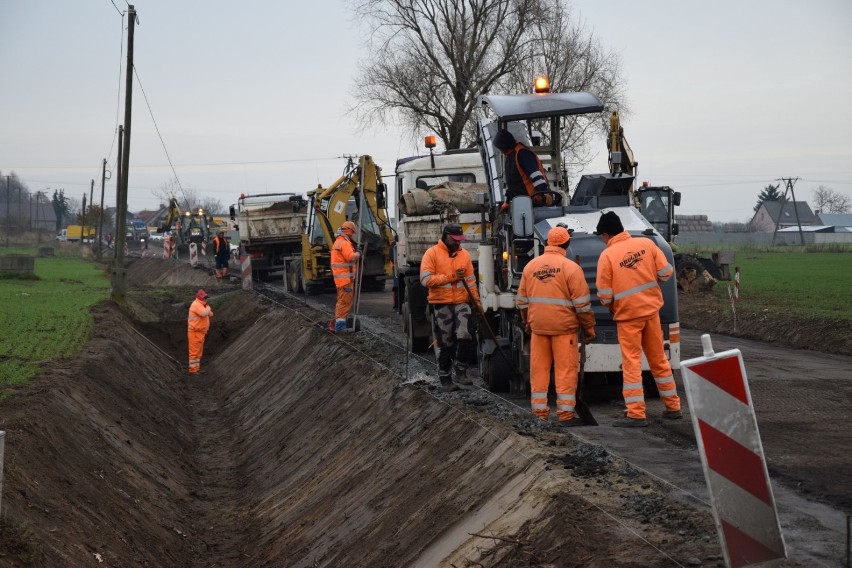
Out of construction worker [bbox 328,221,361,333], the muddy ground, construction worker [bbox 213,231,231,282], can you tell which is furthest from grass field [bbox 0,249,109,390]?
construction worker [bbox 328,221,361,333]

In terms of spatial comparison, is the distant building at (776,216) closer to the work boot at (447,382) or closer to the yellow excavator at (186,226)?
the yellow excavator at (186,226)

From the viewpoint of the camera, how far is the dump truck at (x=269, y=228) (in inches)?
1442

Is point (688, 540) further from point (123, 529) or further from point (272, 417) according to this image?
point (272, 417)

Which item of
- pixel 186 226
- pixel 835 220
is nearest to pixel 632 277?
pixel 186 226

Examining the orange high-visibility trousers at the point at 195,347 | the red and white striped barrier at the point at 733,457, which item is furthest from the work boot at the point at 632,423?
the orange high-visibility trousers at the point at 195,347

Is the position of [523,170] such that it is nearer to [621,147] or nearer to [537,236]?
[537,236]

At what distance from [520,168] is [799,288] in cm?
2063

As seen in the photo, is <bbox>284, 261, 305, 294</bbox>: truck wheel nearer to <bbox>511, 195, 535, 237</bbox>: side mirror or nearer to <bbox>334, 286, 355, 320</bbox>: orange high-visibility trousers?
<bbox>334, 286, 355, 320</bbox>: orange high-visibility trousers

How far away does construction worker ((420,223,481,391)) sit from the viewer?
12172mm

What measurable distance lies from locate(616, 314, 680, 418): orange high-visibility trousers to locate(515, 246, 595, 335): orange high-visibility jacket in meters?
0.41

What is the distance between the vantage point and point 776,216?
129m

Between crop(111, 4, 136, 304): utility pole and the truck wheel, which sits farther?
the truck wheel

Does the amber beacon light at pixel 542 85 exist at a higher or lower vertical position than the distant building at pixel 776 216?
lower

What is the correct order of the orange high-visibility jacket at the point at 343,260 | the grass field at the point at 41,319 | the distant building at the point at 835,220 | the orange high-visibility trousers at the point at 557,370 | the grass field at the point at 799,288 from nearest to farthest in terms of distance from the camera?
the orange high-visibility trousers at the point at 557,370 → the grass field at the point at 41,319 → the orange high-visibility jacket at the point at 343,260 → the grass field at the point at 799,288 → the distant building at the point at 835,220
